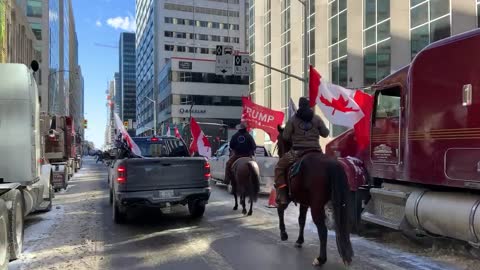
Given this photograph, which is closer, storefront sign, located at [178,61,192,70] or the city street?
the city street

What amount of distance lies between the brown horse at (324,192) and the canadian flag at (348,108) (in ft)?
7.22

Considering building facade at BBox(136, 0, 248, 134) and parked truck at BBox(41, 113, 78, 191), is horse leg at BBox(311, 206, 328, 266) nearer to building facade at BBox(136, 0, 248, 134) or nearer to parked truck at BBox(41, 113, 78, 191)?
parked truck at BBox(41, 113, 78, 191)

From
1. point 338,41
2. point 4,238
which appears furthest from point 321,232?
point 338,41

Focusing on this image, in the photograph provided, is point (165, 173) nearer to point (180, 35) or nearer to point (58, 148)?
point (58, 148)

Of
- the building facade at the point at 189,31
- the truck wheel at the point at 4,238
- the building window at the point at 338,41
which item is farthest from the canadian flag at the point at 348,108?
the building facade at the point at 189,31

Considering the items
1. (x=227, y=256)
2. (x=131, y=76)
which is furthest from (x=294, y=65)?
(x=131, y=76)

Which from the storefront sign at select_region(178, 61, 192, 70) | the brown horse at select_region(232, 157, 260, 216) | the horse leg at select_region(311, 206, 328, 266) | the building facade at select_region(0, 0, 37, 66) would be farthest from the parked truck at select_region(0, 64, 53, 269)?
the storefront sign at select_region(178, 61, 192, 70)

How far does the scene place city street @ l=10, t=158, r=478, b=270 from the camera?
758cm

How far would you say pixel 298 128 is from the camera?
8172 mm

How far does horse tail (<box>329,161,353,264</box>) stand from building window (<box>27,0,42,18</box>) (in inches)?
2966

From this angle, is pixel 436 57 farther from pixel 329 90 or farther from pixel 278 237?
pixel 278 237

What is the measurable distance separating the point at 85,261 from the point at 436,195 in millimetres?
5276

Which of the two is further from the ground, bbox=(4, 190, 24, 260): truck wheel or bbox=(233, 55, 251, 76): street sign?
bbox=(233, 55, 251, 76): street sign

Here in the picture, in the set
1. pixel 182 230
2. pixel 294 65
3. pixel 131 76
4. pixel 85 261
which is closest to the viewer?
pixel 85 261
